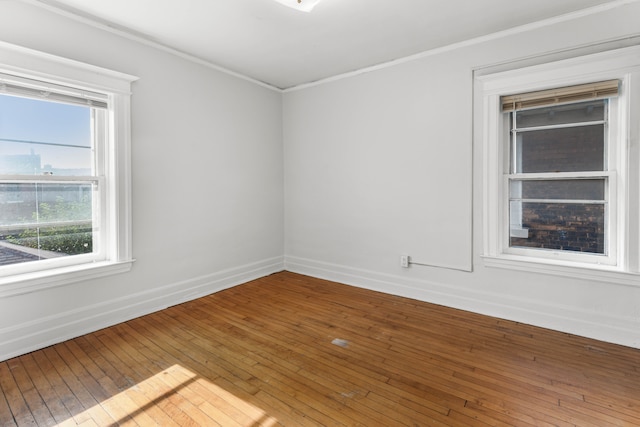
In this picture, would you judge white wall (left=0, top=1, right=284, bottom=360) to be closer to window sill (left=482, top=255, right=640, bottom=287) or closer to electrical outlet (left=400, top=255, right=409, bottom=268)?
electrical outlet (left=400, top=255, right=409, bottom=268)

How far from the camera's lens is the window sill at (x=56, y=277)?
2316 millimetres

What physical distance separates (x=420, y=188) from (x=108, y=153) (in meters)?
3.10

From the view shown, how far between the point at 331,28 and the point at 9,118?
2.68 metres

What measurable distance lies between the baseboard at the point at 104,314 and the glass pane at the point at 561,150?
3.40 m

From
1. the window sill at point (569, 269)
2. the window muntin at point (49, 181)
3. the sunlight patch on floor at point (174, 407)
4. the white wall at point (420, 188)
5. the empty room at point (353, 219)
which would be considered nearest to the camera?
the sunlight patch on floor at point (174, 407)

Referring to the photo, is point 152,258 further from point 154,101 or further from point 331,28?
point 331,28

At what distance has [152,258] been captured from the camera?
316cm

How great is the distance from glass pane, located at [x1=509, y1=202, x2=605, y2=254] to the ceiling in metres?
1.64

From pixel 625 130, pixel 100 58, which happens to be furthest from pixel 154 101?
pixel 625 130

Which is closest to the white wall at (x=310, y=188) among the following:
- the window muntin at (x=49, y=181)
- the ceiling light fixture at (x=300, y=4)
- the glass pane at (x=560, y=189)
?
the window muntin at (x=49, y=181)

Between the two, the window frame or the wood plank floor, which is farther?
the window frame

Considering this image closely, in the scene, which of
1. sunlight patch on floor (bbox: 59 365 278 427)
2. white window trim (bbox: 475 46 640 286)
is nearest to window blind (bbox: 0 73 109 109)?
sunlight patch on floor (bbox: 59 365 278 427)

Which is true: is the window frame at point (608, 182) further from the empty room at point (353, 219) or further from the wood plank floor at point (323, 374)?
the wood plank floor at point (323, 374)

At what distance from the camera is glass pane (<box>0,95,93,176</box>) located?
7.82ft
